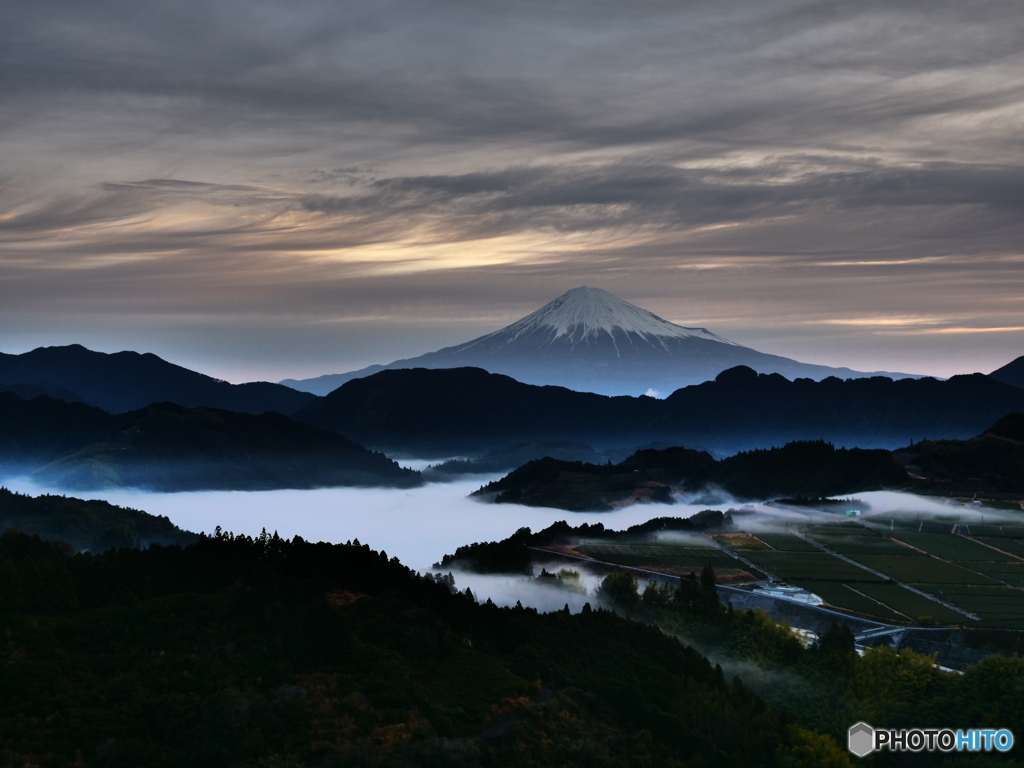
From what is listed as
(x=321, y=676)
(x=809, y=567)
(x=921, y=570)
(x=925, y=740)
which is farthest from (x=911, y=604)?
(x=321, y=676)

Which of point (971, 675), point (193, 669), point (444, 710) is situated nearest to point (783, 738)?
point (971, 675)

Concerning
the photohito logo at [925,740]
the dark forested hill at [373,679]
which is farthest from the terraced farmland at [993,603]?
the photohito logo at [925,740]

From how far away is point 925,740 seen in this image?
93562 millimetres

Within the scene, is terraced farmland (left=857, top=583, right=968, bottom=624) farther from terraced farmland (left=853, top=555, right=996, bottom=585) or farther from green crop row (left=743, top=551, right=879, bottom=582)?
terraced farmland (left=853, top=555, right=996, bottom=585)

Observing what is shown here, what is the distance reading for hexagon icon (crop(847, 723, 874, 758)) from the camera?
92.4m

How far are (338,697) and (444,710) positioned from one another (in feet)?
27.2

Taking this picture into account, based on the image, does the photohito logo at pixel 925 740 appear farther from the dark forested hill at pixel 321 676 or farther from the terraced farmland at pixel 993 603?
the terraced farmland at pixel 993 603

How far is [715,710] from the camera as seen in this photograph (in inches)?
3583

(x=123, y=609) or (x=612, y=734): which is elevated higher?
(x=123, y=609)

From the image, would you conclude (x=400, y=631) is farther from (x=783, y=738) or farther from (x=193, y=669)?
(x=783, y=738)

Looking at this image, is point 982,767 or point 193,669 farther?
point 982,767

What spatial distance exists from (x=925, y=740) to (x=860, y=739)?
5856 mm

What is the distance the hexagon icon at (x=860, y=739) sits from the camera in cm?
9244

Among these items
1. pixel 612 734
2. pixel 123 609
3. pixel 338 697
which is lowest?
pixel 612 734
